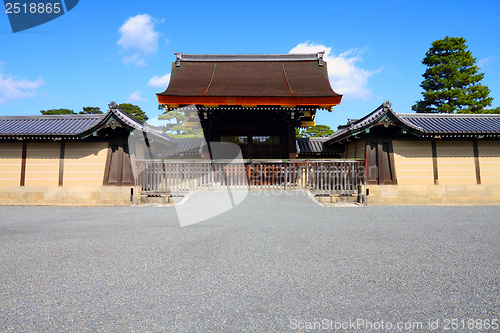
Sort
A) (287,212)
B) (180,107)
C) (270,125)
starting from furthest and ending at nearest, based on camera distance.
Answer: (270,125) → (180,107) → (287,212)

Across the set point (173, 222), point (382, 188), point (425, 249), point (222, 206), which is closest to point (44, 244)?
point (173, 222)

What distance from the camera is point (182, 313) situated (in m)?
2.31

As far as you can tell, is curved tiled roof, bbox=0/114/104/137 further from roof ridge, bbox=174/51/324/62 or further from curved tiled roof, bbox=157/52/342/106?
roof ridge, bbox=174/51/324/62

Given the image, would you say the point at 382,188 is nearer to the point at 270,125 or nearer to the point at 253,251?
the point at 270,125

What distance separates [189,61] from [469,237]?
13.4m

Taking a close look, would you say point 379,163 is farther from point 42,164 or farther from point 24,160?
point 24,160

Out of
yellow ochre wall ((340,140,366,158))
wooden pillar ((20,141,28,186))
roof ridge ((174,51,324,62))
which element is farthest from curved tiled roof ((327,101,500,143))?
wooden pillar ((20,141,28,186))

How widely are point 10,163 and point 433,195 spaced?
1592cm

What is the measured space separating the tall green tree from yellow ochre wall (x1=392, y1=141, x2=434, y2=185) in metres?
12.3

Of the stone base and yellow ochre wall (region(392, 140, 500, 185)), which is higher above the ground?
yellow ochre wall (region(392, 140, 500, 185))

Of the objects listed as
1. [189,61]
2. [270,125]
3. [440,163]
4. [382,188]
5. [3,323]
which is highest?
[189,61]

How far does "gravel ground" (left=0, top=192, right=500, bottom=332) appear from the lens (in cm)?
226

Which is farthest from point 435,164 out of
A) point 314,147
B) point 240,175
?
point 240,175

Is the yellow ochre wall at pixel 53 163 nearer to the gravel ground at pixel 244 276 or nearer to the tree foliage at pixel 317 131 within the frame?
the gravel ground at pixel 244 276
